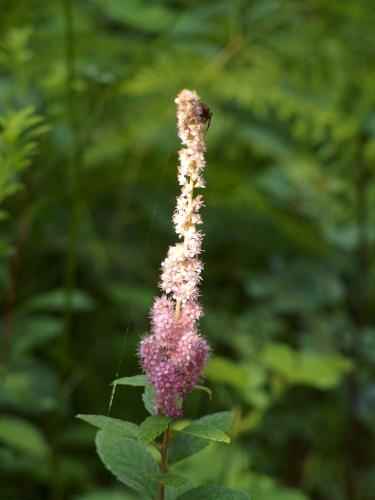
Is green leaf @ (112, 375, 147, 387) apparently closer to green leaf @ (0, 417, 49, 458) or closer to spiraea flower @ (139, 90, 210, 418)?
spiraea flower @ (139, 90, 210, 418)

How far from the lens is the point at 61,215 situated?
268 cm

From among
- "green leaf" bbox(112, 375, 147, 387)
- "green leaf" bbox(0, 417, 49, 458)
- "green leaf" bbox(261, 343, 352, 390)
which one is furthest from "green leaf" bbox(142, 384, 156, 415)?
"green leaf" bbox(0, 417, 49, 458)

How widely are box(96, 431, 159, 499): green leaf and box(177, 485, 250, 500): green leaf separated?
3cm

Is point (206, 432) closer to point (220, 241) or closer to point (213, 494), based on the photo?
point (213, 494)

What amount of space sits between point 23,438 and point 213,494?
107 centimetres

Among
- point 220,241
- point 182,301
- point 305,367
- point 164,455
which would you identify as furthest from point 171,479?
point 220,241

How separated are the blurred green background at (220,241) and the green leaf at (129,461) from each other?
87cm

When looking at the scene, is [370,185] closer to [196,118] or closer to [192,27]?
[192,27]

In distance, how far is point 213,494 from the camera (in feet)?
2.01

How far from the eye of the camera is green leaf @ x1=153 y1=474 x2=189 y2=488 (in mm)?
570

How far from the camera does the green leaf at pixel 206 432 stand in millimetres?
554

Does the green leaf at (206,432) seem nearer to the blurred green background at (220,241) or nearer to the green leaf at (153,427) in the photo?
the green leaf at (153,427)

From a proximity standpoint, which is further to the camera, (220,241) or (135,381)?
(220,241)

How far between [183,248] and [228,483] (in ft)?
3.43
